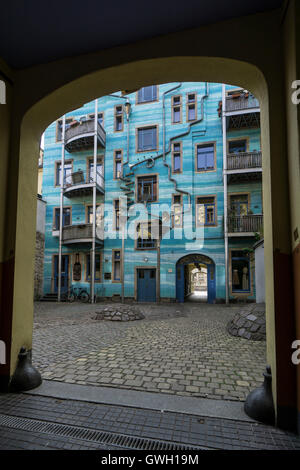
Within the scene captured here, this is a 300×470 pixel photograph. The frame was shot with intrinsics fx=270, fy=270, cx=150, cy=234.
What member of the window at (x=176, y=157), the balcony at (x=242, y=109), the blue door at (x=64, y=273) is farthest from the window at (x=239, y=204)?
the blue door at (x=64, y=273)

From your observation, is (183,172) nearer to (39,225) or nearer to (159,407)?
(39,225)

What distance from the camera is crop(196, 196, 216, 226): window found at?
52.0 ft

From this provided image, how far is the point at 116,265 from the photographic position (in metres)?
17.3

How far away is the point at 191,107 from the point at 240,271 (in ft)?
34.7

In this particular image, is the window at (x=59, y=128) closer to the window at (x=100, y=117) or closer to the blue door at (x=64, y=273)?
the window at (x=100, y=117)

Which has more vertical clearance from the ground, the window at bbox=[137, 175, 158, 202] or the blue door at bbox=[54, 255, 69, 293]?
the window at bbox=[137, 175, 158, 202]

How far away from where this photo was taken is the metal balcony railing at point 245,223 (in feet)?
46.2

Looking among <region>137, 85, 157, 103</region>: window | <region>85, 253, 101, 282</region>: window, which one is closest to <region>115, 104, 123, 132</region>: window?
<region>137, 85, 157, 103</region>: window

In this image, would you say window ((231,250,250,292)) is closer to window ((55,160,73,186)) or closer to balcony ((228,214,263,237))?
balcony ((228,214,263,237))

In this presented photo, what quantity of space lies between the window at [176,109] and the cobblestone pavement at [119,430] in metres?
17.0

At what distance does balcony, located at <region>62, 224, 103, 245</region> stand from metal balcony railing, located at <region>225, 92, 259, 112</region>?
10.5m

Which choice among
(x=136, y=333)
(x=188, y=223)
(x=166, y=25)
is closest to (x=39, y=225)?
(x=188, y=223)

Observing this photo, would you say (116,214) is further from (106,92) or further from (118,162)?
(106,92)
